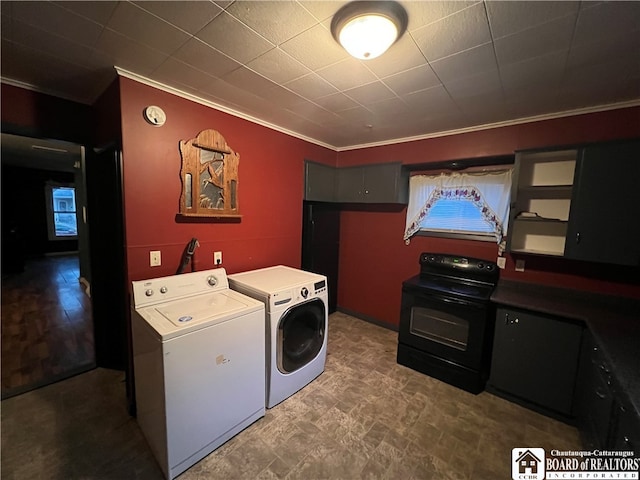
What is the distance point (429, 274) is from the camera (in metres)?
3.00

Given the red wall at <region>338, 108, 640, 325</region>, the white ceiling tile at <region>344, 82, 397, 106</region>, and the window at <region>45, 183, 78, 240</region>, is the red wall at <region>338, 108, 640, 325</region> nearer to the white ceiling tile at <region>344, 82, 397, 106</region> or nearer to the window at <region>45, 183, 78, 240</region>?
the white ceiling tile at <region>344, 82, 397, 106</region>

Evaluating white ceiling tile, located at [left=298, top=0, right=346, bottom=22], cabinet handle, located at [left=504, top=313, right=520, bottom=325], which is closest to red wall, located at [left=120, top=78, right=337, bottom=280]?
white ceiling tile, located at [left=298, top=0, right=346, bottom=22]

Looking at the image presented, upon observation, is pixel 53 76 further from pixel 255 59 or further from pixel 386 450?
pixel 386 450

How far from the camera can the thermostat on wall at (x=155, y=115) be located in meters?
1.93

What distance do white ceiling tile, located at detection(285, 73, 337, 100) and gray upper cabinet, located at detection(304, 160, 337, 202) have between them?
1.21 meters

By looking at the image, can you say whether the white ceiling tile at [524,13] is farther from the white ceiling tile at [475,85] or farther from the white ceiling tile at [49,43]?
the white ceiling tile at [49,43]

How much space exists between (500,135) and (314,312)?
8.11 ft

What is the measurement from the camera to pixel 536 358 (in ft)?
6.87

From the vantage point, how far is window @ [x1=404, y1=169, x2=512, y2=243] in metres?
2.79

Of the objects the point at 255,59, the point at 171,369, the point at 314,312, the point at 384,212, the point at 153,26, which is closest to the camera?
the point at 153,26

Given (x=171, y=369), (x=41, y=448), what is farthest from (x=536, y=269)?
(x=41, y=448)

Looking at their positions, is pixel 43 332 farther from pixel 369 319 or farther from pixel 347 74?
pixel 347 74

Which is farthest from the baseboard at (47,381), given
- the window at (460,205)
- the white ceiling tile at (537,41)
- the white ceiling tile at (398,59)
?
the white ceiling tile at (537,41)

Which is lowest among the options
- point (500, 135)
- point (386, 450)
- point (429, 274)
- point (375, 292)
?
point (386, 450)
